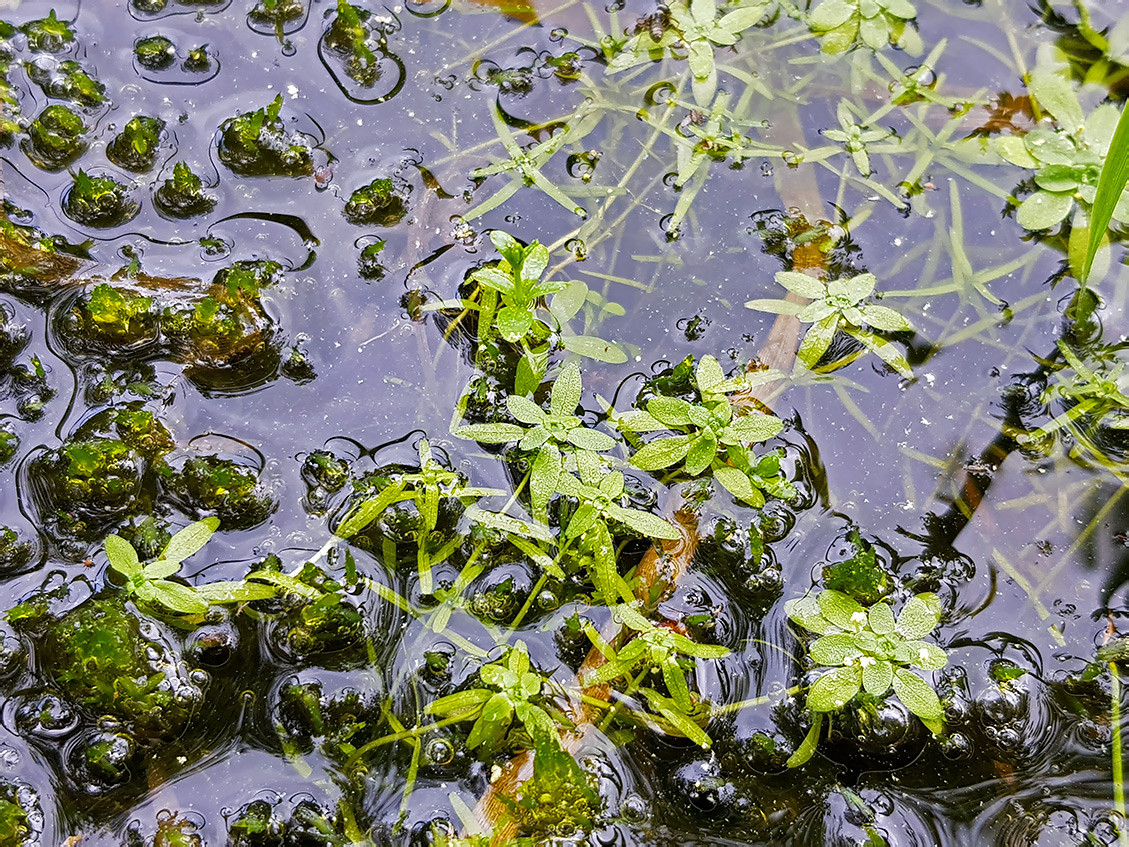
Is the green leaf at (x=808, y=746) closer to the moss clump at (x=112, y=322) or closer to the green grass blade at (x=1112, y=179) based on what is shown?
the green grass blade at (x=1112, y=179)

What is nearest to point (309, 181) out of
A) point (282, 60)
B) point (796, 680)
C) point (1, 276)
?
point (282, 60)

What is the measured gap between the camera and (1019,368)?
278cm

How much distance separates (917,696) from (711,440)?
874 millimetres

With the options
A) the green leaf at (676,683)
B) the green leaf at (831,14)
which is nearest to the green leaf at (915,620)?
the green leaf at (676,683)

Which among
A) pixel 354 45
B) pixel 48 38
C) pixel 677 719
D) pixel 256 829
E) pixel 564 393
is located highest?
pixel 354 45

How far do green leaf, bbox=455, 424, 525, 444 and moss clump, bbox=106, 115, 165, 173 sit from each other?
159cm

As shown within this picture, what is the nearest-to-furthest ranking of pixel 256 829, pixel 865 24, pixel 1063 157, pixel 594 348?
pixel 256 829, pixel 594 348, pixel 1063 157, pixel 865 24

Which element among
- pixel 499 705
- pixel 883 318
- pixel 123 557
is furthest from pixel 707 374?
pixel 123 557

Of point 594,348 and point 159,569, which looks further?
point 594,348

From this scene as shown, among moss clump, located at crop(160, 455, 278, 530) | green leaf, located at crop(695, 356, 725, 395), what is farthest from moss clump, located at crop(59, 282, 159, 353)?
green leaf, located at crop(695, 356, 725, 395)

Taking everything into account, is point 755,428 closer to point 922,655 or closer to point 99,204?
point 922,655

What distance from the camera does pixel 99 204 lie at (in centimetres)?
280

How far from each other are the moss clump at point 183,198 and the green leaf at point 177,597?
1.35m

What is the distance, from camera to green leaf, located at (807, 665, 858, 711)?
2.12m
